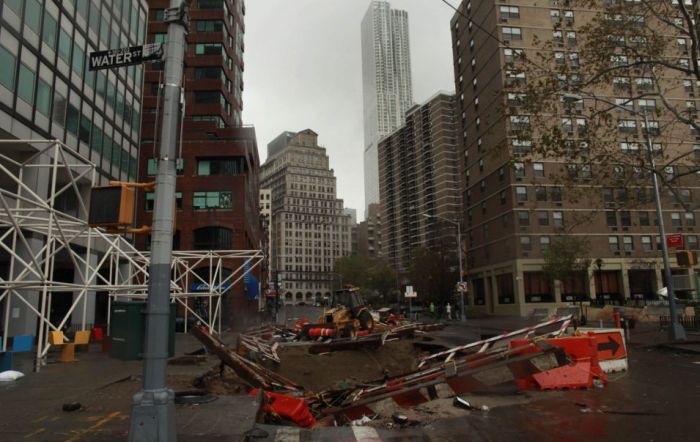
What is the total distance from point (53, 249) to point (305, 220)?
150 metres

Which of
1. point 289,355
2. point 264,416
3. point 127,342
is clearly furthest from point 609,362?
point 127,342

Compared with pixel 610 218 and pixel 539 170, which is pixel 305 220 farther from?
pixel 610 218

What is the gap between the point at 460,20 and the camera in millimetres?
65188

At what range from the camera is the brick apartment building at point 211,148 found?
1785 inches

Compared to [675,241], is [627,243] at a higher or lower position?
higher

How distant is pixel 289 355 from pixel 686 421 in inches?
491

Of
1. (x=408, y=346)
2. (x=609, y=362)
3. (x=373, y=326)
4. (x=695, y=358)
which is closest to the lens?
(x=609, y=362)

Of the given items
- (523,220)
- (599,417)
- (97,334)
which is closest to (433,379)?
(599,417)

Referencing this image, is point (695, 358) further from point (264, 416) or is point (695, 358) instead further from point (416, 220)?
point (416, 220)

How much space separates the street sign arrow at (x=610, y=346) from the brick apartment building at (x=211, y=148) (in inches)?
1150

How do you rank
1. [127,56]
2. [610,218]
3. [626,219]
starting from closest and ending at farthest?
1. [127,56]
2. [610,218]
3. [626,219]

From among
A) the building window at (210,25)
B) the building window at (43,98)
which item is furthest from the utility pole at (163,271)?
the building window at (210,25)

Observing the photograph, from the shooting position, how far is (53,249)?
19.4 meters

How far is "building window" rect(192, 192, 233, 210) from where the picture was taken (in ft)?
150
